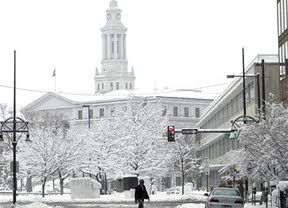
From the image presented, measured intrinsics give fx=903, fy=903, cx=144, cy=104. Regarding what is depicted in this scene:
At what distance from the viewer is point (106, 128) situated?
97688 mm

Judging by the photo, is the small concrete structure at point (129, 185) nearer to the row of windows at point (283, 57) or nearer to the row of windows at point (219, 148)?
the row of windows at point (283, 57)

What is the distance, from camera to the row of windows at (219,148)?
97381 millimetres

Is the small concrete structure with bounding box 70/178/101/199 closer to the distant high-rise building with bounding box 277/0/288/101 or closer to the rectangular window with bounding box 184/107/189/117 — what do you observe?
the distant high-rise building with bounding box 277/0/288/101

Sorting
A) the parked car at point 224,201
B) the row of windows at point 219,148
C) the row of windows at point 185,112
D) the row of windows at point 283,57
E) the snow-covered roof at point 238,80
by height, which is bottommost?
the parked car at point 224,201

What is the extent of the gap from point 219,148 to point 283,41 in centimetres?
5264

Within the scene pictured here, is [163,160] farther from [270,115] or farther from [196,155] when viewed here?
[196,155]

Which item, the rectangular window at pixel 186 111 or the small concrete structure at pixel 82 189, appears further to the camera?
the rectangular window at pixel 186 111

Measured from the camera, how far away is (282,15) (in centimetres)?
6162

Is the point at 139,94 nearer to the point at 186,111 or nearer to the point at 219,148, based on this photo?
the point at 186,111

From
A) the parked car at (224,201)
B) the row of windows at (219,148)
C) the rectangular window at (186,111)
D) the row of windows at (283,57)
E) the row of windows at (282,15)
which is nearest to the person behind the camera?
the parked car at (224,201)

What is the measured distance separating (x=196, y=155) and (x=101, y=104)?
3743 cm

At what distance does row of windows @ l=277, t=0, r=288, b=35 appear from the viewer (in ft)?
197

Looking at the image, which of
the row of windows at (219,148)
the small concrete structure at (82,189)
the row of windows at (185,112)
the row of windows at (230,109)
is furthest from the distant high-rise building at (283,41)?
the row of windows at (185,112)

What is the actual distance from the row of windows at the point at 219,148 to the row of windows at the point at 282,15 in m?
30.5
